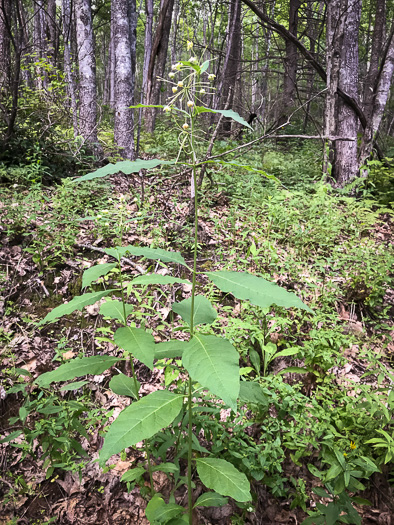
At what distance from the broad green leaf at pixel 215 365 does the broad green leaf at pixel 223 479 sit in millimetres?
561

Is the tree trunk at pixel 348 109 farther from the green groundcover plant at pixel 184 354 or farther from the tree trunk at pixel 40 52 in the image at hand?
the green groundcover plant at pixel 184 354

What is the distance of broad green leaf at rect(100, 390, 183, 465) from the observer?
3.43 ft

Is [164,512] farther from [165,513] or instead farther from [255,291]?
[255,291]

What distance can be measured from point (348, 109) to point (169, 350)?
676 cm

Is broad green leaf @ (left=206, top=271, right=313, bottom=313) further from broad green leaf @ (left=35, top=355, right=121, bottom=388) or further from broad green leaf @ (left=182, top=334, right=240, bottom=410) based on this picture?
broad green leaf @ (left=35, top=355, right=121, bottom=388)

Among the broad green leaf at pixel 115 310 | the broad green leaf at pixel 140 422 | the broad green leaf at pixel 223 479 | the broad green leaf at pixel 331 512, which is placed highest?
the broad green leaf at pixel 115 310

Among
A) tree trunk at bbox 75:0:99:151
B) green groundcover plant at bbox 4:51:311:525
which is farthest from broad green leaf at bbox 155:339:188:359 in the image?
tree trunk at bbox 75:0:99:151

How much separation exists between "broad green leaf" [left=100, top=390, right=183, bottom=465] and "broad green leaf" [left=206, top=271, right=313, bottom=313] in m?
0.48

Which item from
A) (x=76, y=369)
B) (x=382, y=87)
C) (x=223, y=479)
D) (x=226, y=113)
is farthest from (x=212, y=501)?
(x=382, y=87)

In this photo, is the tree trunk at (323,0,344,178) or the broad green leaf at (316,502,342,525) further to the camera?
the tree trunk at (323,0,344,178)

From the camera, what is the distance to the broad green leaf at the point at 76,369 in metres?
1.41

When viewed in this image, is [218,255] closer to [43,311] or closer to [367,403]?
[43,311]

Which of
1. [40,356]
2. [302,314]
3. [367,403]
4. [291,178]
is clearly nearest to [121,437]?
[367,403]

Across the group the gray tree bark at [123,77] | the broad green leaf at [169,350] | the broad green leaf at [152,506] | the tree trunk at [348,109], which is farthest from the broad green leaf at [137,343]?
the tree trunk at [348,109]
